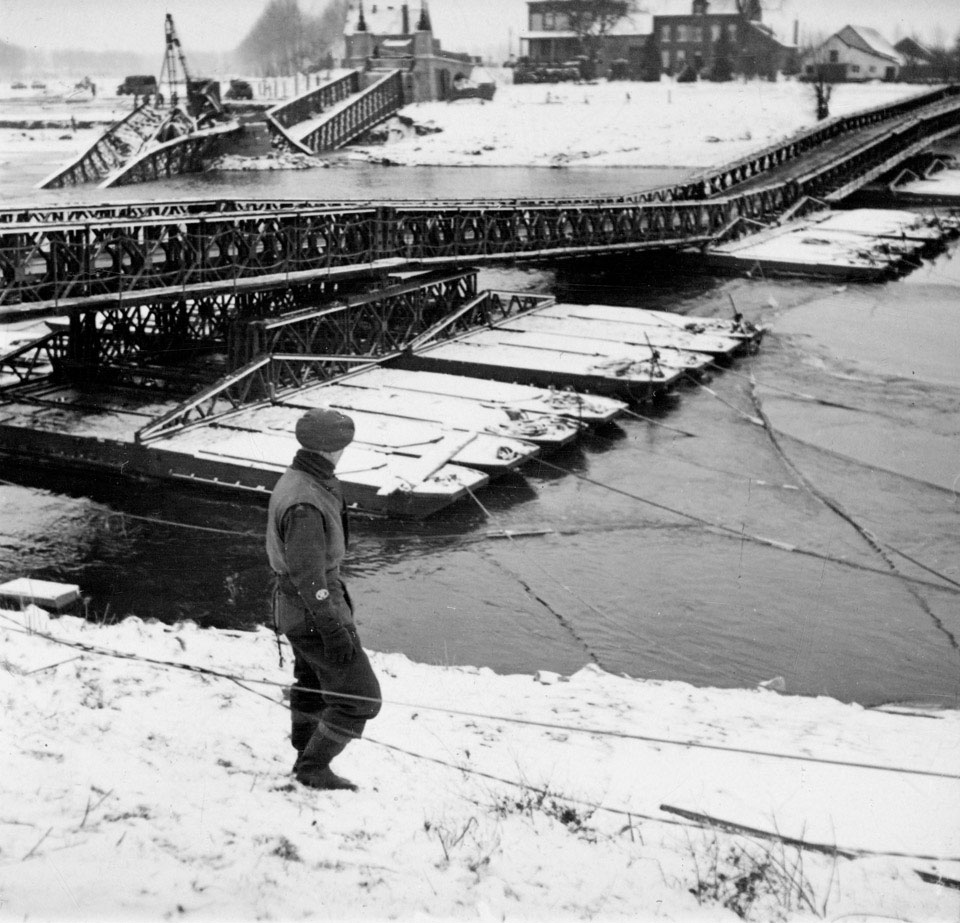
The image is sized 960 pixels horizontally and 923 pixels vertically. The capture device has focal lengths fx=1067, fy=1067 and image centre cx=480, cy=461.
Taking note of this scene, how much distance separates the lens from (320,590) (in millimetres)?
5215

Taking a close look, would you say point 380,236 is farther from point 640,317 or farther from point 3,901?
point 3,901

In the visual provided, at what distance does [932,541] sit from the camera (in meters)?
14.5

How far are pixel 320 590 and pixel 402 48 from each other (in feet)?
274

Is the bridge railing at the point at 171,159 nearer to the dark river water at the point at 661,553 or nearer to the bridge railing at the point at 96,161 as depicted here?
the bridge railing at the point at 96,161

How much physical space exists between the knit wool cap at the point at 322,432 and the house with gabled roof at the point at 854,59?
190 feet

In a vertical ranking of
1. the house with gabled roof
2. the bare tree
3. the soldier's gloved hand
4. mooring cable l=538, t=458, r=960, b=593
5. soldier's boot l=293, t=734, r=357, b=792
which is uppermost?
the bare tree

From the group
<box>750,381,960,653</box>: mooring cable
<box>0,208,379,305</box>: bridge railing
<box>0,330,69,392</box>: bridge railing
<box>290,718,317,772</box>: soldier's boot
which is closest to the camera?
<box>290,718,317,772</box>: soldier's boot

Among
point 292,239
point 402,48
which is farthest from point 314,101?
point 292,239

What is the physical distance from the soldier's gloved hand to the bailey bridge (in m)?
12.2

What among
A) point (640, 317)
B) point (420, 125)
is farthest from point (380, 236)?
point (420, 125)

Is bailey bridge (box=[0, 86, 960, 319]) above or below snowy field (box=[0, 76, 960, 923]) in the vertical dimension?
above

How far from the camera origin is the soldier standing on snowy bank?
5234 mm

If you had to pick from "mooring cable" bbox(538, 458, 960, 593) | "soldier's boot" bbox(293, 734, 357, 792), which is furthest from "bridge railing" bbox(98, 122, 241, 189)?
"soldier's boot" bbox(293, 734, 357, 792)

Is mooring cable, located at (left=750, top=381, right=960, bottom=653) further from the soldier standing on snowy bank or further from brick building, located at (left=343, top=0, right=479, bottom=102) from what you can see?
brick building, located at (left=343, top=0, right=479, bottom=102)
